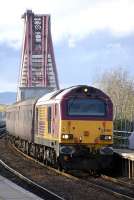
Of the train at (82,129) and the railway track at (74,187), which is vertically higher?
the train at (82,129)

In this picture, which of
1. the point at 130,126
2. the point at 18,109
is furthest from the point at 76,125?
the point at 18,109

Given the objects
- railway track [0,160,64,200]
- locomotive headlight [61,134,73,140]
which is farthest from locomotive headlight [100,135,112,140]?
railway track [0,160,64,200]

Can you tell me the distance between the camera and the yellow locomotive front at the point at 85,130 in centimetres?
2116

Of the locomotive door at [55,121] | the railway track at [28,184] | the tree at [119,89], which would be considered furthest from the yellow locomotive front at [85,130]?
the tree at [119,89]

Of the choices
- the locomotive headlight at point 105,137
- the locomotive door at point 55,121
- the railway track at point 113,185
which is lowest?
the railway track at point 113,185

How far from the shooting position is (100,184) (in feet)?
62.1

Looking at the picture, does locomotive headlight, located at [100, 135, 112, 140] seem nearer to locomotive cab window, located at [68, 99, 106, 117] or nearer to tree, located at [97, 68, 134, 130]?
locomotive cab window, located at [68, 99, 106, 117]

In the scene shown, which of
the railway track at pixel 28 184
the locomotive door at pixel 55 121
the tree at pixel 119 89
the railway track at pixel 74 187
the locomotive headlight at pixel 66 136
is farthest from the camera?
the tree at pixel 119 89

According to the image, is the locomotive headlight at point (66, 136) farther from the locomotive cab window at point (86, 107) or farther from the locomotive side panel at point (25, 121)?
the locomotive side panel at point (25, 121)

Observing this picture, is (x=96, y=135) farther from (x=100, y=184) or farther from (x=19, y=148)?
(x=19, y=148)

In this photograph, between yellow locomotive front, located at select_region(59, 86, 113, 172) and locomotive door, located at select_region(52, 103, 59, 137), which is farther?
locomotive door, located at select_region(52, 103, 59, 137)

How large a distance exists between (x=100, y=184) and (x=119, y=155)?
389cm

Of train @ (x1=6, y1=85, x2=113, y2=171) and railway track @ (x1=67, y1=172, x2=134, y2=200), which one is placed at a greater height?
train @ (x1=6, y1=85, x2=113, y2=171)

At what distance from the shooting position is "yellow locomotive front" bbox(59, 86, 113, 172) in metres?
21.2
